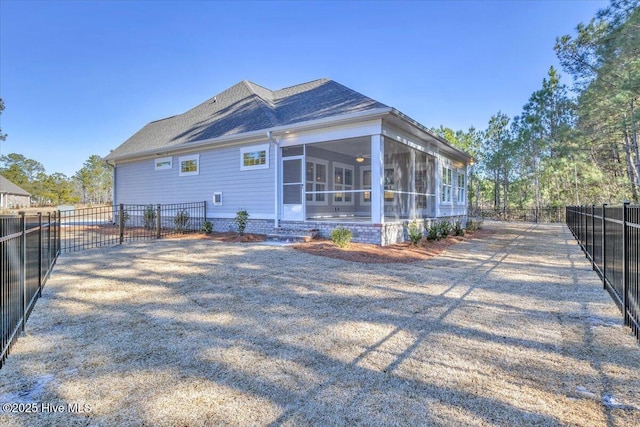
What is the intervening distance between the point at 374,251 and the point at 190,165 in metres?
8.94

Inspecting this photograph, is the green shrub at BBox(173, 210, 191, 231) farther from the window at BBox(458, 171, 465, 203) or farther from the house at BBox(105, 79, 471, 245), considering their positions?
the window at BBox(458, 171, 465, 203)

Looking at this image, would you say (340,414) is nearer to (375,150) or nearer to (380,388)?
(380,388)

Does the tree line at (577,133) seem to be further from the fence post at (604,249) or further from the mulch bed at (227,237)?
the mulch bed at (227,237)

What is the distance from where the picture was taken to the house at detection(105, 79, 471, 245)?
938cm

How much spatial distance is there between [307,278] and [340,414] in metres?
3.58

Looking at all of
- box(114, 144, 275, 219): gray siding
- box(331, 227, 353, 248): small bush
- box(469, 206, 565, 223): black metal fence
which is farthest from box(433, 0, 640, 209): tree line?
box(114, 144, 275, 219): gray siding

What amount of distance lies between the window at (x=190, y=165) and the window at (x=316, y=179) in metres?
4.51

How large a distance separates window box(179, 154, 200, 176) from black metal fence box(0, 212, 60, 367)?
8627 mm

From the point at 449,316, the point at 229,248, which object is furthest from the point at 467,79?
the point at 449,316

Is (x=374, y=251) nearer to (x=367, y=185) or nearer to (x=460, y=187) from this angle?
(x=367, y=185)

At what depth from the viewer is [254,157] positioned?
1116cm

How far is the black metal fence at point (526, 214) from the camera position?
23234 mm

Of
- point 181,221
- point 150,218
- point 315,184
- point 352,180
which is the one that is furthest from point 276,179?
point 150,218

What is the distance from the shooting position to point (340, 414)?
1.95 m
